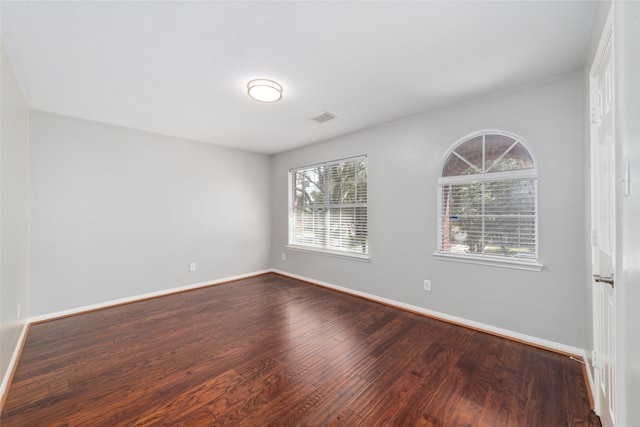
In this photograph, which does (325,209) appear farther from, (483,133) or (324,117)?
(483,133)

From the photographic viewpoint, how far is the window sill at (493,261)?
8.31 ft

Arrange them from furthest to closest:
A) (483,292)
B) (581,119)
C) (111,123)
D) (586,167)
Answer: (111,123), (483,292), (581,119), (586,167)

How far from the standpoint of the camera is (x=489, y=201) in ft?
9.20

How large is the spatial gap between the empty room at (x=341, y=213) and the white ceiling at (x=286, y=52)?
20 millimetres

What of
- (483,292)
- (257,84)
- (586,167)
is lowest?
(483,292)

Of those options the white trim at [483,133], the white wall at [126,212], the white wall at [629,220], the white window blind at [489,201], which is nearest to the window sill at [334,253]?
the white wall at [126,212]

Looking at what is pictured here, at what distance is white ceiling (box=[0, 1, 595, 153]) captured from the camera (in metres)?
1.66

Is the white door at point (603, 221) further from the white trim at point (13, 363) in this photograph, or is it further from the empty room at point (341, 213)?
the white trim at point (13, 363)

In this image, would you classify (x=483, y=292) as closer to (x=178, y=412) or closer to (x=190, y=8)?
(x=178, y=412)

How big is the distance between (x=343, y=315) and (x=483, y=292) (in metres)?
1.61

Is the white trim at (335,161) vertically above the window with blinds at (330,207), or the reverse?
the white trim at (335,161)

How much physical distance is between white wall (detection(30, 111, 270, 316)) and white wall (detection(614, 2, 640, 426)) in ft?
15.7

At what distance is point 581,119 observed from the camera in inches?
89.7

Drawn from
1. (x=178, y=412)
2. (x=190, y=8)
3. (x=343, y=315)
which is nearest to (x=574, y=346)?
(x=343, y=315)
